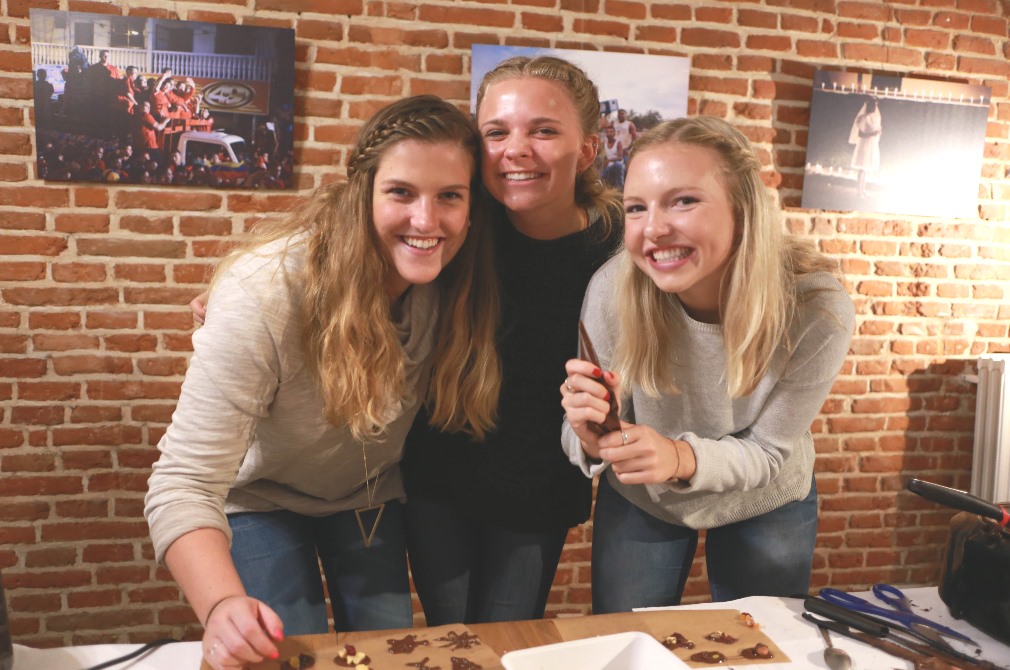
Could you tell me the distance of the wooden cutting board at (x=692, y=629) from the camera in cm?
108

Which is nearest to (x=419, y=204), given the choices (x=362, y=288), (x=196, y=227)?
(x=362, y=288)

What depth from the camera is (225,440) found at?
1.27 metres

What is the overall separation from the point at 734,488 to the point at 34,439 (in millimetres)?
2307

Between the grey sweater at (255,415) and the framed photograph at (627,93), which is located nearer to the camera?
the grey sweater at (255,415)

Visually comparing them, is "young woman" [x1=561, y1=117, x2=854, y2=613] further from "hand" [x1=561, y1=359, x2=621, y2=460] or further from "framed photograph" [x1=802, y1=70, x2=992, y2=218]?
"framed photograph" [x1=802, y1=70, x2=992, y2=218]

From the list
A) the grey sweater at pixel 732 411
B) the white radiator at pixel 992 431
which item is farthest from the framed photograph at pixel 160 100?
the white radiator at pixel 992 431

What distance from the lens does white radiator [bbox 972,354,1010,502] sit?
9.72 feet

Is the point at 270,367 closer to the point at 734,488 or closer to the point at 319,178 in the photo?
the point at 734,488

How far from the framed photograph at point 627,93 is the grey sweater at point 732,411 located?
1323 millimetres

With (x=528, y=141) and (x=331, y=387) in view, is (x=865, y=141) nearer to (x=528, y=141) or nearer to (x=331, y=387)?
(x=528, y=141)

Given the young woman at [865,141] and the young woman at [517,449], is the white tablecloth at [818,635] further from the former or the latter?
the young woman at [865,141]

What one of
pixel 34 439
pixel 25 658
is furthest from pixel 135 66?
pixel 25 658

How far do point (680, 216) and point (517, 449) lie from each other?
632 mm

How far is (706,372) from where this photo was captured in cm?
150
